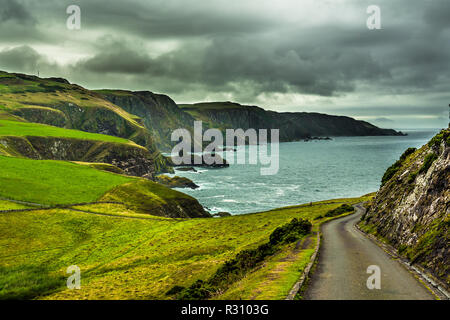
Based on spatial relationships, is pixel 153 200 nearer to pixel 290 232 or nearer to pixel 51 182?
pixel 51 182

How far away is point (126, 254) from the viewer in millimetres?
41375

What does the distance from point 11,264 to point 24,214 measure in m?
20.4

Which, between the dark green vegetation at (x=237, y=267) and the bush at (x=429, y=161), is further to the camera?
the bush at (x=429, y=161)

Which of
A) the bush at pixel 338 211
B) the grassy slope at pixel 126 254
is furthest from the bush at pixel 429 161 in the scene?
the bush at pixel 338 211

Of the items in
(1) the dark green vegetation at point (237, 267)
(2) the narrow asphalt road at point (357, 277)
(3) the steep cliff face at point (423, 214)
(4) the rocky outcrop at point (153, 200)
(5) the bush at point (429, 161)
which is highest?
(5) the bush at point (429, 161)

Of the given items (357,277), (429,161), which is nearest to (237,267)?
(357,277)

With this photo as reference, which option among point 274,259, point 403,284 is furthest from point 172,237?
point 403,284

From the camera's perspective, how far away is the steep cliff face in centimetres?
2062

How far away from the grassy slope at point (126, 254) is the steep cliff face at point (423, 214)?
28.6 feet

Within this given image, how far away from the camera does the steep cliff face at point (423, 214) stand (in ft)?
67.7

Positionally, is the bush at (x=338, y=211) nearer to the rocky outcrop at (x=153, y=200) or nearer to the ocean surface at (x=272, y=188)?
the rocky outcrop at (x=153, y=200)

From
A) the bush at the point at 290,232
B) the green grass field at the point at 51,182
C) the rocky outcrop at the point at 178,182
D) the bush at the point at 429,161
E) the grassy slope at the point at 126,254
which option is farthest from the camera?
the rocky outcrop at the point at 178,182

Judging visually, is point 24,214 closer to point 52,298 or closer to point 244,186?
point 52,298

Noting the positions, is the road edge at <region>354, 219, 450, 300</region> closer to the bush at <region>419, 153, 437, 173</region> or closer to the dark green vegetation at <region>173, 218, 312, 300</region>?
the dark green vegetation at <region>173, 218, 312, 300</region>
